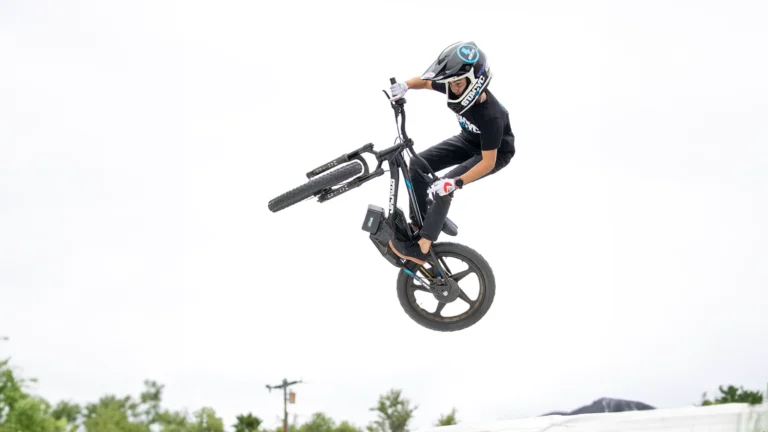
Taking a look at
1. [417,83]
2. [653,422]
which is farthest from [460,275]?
[653,422]

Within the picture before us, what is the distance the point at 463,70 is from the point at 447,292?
255cm

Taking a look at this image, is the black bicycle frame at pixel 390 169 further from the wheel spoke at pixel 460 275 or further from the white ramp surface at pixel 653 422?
the white ramp surface at pixel 653 422

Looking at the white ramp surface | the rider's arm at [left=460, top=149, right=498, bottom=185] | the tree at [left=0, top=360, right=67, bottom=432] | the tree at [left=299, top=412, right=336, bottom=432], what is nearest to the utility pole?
the tree at [left=299, top=412, right=336, bottom=432]

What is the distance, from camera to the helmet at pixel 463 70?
8.30 meters

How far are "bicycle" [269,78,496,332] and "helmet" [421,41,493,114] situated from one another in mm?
536

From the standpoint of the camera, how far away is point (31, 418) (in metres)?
37.7

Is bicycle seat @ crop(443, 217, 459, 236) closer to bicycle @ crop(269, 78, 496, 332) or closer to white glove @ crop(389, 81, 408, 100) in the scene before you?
bicycle @ crop(269, 78, 496, 332)

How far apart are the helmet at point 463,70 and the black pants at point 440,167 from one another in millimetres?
796

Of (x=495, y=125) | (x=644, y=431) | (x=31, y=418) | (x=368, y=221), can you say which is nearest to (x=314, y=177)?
(x=368, y=221)

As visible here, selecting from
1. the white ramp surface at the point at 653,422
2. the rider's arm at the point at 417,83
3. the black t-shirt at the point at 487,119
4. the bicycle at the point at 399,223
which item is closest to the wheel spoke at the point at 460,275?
the bicycle at the point at 399,223

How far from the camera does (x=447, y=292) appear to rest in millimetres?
9133

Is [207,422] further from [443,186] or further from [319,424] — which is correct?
[443,186]

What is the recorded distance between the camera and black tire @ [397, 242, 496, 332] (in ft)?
29.8

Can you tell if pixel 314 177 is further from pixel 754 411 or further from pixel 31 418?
pixel 31 418
